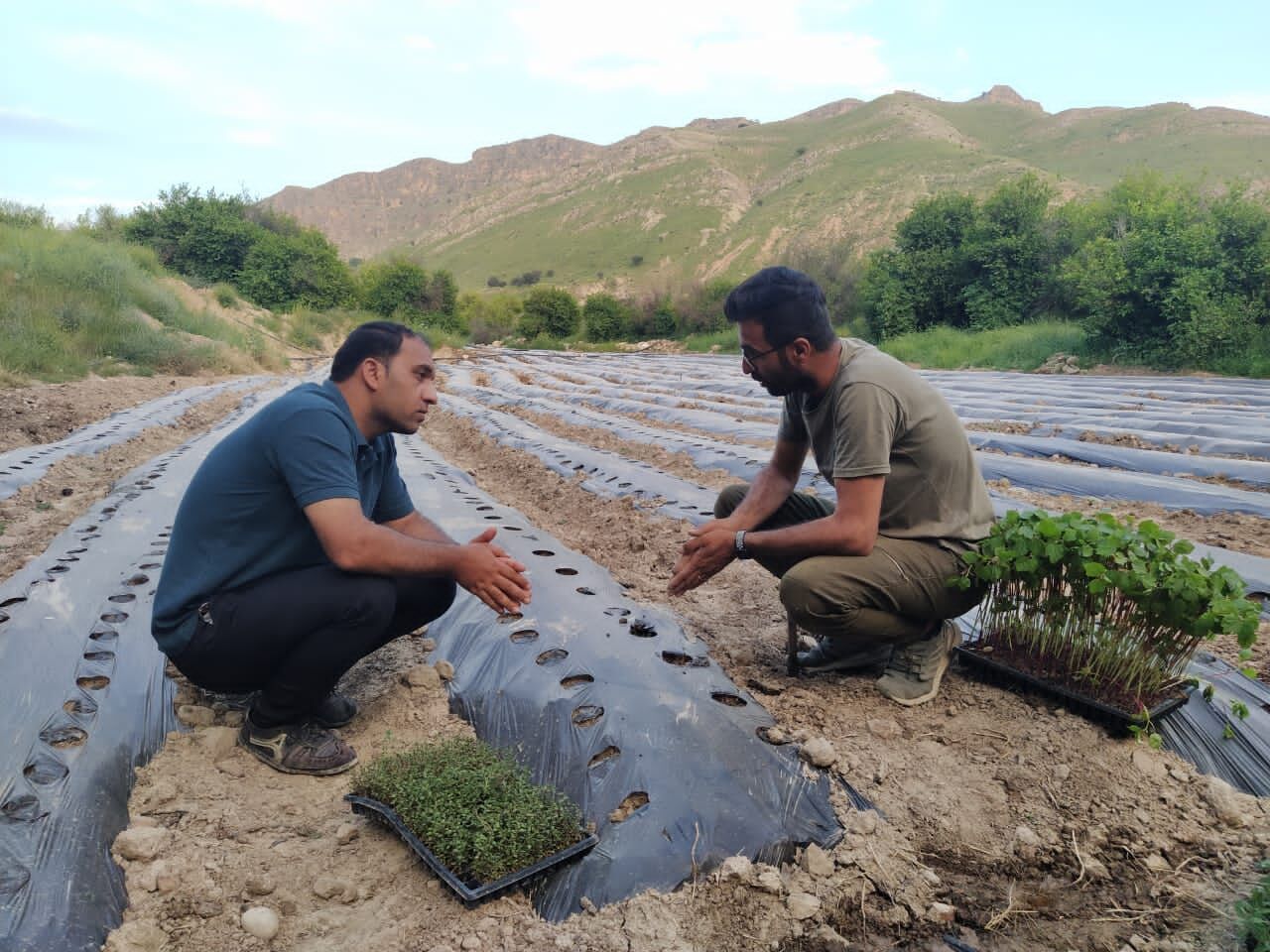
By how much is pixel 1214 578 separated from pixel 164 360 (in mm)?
18654

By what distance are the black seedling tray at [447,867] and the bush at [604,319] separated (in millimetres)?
37709

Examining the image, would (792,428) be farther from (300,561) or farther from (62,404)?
(62,404)

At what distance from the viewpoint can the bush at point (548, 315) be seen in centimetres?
3875

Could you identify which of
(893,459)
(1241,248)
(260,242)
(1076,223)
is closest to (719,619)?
(893,459)

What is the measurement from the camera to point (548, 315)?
39.2 meters

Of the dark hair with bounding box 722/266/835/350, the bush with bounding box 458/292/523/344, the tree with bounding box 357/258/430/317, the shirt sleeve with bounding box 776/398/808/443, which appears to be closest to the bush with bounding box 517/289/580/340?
the bush with bounding box 458/292/523/344

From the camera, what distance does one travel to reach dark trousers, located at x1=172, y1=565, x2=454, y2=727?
7.29ft

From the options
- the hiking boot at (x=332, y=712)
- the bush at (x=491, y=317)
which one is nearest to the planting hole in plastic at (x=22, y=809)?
the hiking boot at (x=332, y=712)

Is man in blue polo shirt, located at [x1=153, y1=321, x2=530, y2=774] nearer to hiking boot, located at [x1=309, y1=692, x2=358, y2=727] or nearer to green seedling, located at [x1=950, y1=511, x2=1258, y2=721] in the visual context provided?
hiking boot, located at [x1=309, y1=692, x2=358, y2=727]

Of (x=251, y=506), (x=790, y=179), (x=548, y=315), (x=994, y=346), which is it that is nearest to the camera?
(x=251, y=506)

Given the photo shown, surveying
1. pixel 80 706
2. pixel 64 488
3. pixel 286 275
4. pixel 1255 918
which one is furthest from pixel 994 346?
pixel 286 275

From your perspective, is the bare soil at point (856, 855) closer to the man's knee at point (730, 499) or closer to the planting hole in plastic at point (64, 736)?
the planting hole in plastic at point (64, 736)

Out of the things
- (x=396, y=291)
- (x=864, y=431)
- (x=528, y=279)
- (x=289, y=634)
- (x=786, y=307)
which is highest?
(x=528, y=279)

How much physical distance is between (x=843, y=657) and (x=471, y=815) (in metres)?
1.62
